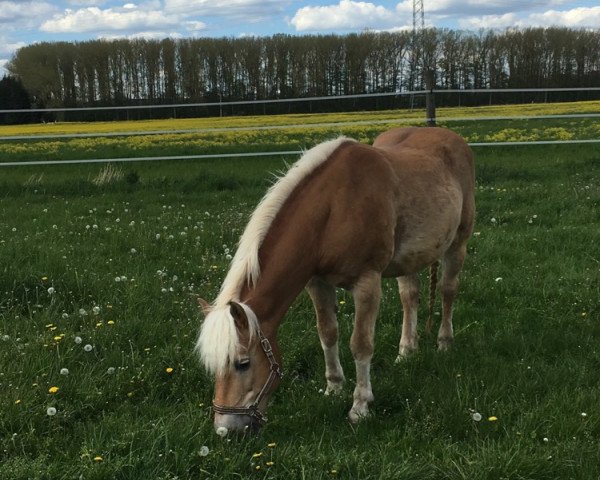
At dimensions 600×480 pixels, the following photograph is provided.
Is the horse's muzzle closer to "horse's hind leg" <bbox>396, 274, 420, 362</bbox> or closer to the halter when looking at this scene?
the halter

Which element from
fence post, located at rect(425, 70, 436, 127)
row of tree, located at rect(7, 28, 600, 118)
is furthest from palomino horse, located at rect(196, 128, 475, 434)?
row of tree, located at rect(7, 28, 600, 118)

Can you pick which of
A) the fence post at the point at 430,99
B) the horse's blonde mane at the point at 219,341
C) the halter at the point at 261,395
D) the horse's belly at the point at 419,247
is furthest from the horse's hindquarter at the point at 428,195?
the fence post at the point at 430,99

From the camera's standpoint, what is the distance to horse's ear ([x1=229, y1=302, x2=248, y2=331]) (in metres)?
2.75

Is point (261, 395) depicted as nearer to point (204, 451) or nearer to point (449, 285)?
point (204, 451)

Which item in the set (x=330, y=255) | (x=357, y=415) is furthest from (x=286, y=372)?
(x=330, y=255)

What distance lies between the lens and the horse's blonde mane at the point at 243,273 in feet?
8.81

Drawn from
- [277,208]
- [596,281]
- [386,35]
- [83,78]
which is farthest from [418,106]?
[277,208]

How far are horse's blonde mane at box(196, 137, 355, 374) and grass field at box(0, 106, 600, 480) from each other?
529mm

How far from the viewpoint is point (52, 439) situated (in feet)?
9.87

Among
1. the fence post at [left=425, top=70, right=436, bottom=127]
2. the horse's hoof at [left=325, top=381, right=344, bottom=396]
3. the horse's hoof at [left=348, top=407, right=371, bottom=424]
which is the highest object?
the fence post at [left=425, top=70, right=436, bottom=127]

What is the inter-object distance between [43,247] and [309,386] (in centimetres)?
378

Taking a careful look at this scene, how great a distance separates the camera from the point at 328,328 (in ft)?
12.8

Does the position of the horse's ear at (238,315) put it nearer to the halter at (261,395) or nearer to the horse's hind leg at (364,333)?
the halter at (261,395)

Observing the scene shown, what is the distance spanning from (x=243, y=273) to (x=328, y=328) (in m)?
1.07
